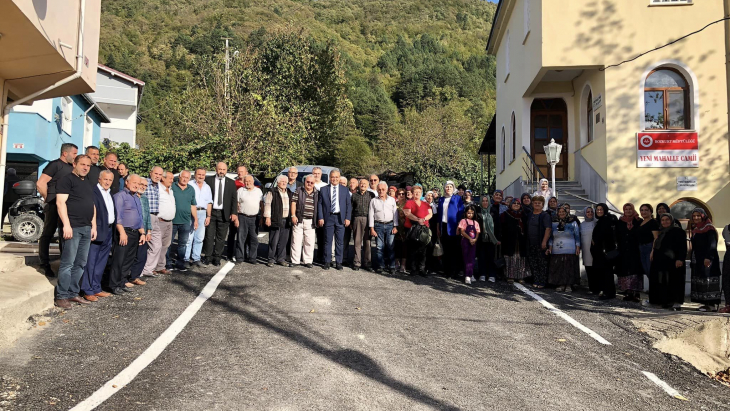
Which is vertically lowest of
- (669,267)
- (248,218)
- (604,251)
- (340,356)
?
(340,356)

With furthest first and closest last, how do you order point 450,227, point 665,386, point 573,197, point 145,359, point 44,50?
point 573,197 < point 450,227 < point 44,50 < point 665,386 < point 145,359

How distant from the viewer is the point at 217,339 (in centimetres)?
619

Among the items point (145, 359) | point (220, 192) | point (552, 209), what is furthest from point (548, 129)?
point (145, 359)

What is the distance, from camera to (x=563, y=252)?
1052 centimetres

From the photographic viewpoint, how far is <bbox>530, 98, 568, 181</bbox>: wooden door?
19.3m

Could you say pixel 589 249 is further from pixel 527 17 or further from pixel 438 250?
pixel 527 17

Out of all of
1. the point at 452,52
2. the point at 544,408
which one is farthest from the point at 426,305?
the point at 452,52

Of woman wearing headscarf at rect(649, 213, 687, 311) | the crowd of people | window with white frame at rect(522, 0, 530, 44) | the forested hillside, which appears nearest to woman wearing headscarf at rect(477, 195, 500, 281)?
the crowd of people

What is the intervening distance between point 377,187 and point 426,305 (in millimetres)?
3410

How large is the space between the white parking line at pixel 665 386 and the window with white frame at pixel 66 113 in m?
23.4

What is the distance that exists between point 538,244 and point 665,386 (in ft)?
17.1

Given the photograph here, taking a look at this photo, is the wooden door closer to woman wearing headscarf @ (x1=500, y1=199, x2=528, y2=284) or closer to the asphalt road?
woman wearing headscarf @ (x1=500, y1=199, x2=528, y2=284)

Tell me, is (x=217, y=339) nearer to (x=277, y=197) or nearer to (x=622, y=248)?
(x=277, y=197)

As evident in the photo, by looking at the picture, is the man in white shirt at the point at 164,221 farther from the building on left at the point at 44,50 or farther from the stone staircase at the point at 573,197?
the stone staircase at the point at 573,197
